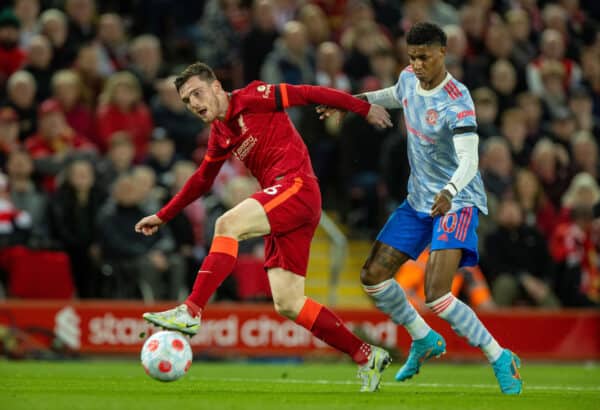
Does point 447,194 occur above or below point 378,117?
below

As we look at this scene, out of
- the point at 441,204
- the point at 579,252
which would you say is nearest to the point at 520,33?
the point at 579,252

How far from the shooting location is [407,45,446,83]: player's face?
8.90 metres

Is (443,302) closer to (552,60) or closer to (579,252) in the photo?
(579,252)

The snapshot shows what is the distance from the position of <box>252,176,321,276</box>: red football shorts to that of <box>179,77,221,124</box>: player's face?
2.21 feet

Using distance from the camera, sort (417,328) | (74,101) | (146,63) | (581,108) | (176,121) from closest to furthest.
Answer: (417,328)
(74,101)
(176,121)
(146,63)
(581,108)

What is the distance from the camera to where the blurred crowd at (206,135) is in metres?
14.5

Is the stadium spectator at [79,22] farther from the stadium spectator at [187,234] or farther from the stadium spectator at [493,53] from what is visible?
the stadium spectator at [493,53]

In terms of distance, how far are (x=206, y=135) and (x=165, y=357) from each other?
28.1 ft

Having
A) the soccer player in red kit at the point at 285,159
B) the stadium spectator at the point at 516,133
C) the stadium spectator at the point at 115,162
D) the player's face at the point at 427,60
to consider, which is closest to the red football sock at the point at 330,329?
the soccer player in red kit at the point at 285,159

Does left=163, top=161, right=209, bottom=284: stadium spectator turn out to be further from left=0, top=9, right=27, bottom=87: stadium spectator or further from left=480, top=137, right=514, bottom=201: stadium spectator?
left=480, top=137, right=514, bottom=201: stadium spectator

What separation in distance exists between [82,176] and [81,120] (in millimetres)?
1590

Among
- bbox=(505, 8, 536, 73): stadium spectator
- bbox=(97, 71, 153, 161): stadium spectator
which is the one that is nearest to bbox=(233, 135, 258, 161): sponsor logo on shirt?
bbox=(97, 71, 153, 161): stadium spectator

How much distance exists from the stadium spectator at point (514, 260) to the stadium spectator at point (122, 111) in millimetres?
4742

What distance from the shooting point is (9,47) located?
1583 cm
